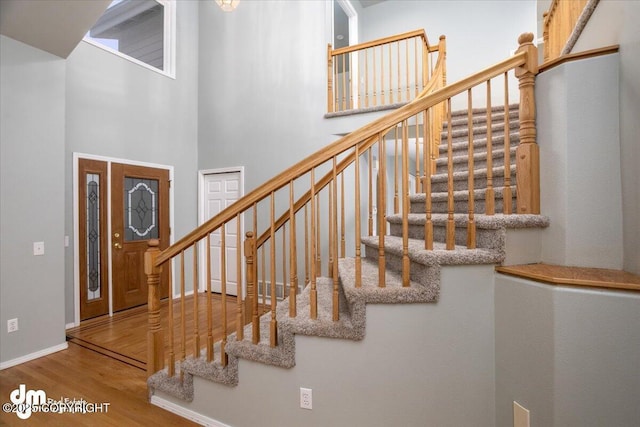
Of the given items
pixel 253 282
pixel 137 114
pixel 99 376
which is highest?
pixel 137 114

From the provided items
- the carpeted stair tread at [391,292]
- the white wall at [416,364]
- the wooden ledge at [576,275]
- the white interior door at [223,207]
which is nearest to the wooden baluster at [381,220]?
the carpeted stair tread at [391,292]

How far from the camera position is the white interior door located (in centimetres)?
457

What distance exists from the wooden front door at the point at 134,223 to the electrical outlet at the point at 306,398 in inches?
130

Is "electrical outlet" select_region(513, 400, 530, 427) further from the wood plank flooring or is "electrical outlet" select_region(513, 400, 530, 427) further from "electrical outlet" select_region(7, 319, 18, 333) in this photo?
"electrical outlet" select_region(7, 319, 18, 333)

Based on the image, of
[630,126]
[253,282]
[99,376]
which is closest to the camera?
[630,126]

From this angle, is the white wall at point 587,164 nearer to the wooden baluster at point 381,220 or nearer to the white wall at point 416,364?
the white wall at point 416,364

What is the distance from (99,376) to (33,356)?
0.83 m

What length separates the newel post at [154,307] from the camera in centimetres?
195

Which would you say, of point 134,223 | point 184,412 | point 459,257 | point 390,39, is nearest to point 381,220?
point 459,257

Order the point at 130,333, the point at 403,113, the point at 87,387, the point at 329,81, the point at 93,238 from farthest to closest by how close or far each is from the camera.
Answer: the point at 329,81, the point at 93,238, the point at 130,333, the point at 87,387, the point at 403,113

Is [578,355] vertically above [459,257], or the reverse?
[459,257]

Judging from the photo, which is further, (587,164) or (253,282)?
(253,282)

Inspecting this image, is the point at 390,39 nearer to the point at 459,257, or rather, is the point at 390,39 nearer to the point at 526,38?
the point at 526,38

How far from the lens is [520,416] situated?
1326mm
